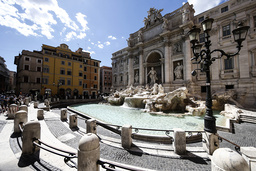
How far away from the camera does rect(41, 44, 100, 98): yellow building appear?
2708 cm

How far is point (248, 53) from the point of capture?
12.8 meters

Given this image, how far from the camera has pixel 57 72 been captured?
94.0 feet

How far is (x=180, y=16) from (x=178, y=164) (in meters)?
22.9

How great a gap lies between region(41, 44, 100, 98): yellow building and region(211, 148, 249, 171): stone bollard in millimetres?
28168

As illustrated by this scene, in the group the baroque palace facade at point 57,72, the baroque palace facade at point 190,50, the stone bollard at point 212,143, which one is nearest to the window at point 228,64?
the baroque palace facade at point 190,50

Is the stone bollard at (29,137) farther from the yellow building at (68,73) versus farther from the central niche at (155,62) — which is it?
the yellow building at (68,73)

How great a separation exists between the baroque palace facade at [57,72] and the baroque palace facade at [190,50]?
54.7ft

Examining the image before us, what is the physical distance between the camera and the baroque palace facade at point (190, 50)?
41.7 feet

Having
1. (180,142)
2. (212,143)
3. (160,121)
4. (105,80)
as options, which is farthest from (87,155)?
(105,80)

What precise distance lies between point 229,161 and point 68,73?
1389 inches

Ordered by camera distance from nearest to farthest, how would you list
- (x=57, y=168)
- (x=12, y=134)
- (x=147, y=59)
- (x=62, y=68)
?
1. (x=57, y=168)
2. (x=12, y=134)
3. (x=147, y=59)
4. (x=62, y=68)

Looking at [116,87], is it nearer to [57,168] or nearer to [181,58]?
[181,58]

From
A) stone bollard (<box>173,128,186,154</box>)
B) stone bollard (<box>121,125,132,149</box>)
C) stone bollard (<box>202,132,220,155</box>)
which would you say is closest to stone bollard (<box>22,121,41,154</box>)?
stone bollard (<box>121,125,132,149</box>)

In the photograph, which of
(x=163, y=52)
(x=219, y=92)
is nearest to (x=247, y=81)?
(x=219, y=92)
